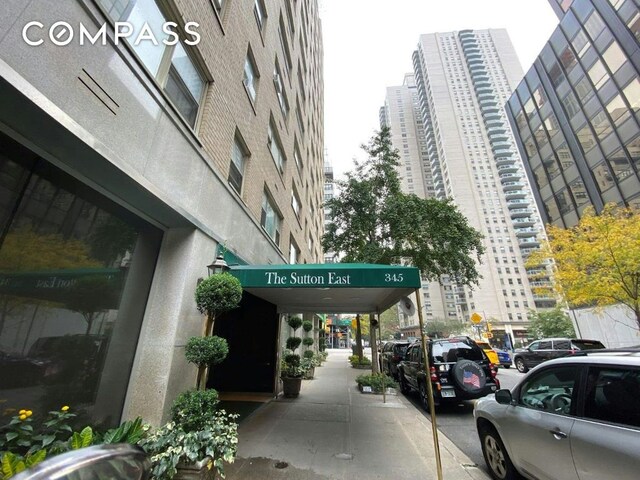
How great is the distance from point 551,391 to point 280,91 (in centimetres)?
1452

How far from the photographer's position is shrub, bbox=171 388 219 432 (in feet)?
13.3

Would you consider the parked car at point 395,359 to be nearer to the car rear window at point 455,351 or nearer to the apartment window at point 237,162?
the car rear window at point 455,351

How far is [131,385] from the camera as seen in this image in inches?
181

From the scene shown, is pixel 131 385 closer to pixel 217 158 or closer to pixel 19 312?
pixel 19 312

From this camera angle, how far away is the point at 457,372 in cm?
811

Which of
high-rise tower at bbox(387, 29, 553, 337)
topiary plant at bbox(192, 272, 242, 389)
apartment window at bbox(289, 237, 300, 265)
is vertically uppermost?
high-rise tower at bbox(387, 29, 553, 337)

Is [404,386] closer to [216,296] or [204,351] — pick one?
[204,351]

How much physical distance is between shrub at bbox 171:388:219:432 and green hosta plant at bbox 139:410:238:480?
0.22 feet

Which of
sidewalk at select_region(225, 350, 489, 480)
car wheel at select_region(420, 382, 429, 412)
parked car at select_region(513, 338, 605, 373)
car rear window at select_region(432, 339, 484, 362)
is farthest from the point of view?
parked car at select_region(513, 338, 605, 373)

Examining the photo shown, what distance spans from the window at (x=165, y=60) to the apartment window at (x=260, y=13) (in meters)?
6.26

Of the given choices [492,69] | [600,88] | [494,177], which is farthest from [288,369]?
[492,69]

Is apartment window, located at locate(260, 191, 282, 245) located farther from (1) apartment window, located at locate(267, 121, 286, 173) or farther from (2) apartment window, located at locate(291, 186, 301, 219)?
(2) apartment window, located at locate(291, 186, 301, 219)

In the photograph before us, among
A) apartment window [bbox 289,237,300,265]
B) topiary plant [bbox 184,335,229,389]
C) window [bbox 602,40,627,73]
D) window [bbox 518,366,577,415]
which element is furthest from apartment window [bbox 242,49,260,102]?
window [bbox 602,40,627,73]

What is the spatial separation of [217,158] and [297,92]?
13.5 m
